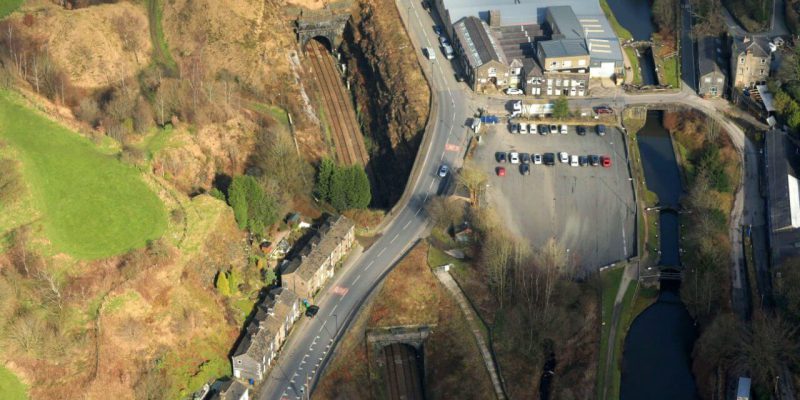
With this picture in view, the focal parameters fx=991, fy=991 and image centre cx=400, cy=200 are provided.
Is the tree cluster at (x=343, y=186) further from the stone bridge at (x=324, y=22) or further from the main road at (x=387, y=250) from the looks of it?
the stone bridge at (x=324, y=22)

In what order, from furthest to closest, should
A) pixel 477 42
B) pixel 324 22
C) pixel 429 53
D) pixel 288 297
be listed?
pixel 324 22, pixel 429 53, pixel 477 42, pixel 288 297

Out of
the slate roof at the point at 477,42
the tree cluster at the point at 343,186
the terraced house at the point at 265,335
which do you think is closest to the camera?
the terraced house at the point at 265,335

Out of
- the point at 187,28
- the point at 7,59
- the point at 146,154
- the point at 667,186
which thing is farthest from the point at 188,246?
the point at 667,186

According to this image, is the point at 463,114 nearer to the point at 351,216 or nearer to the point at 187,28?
the point at 351,216

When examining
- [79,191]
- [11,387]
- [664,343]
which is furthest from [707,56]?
[11,387]

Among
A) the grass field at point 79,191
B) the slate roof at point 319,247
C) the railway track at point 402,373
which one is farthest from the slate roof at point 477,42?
the grass field at point 79,191

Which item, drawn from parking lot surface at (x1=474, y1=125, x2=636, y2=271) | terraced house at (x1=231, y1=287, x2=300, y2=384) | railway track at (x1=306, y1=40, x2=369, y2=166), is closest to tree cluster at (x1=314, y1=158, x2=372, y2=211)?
parking lot surface at (x1=474, y1=125, x2=636, y2=271)

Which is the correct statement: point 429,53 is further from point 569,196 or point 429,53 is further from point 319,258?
point 319,258

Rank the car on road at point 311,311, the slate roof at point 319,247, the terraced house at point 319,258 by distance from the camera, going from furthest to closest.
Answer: the slate roof at point 319,247 < the terraced house at point 319,258 < the car on road at point 311,311
